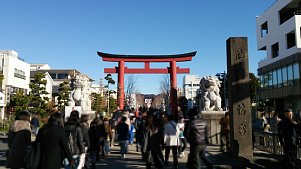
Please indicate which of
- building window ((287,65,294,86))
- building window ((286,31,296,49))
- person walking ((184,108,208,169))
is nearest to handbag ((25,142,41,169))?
person walking ((184,108,208,169))

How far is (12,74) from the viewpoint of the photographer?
37500 millimetres

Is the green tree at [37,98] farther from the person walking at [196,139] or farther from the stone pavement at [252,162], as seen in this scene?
the person walking at [196,139]

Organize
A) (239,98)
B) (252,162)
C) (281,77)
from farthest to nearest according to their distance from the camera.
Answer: (281,77)
(239,98)
(252,162)

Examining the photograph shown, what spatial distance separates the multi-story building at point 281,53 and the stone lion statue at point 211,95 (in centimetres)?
1723

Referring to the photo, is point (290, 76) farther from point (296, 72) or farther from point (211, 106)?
point (211, 106)

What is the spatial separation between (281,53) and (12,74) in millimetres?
33924

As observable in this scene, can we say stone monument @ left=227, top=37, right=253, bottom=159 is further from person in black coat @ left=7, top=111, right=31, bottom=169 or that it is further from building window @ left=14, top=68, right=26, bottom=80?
building window @ left=14, top=68, right=26, bottom=80

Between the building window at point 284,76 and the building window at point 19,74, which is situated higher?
the building window at point 19,74

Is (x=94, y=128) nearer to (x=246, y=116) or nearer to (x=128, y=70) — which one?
(x=246, y=116)

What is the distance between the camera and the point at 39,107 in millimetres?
30812

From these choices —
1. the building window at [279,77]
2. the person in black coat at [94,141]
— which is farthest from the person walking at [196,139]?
the building window at [279,77]

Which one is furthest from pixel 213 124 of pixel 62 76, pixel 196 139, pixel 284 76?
pixel 62 76

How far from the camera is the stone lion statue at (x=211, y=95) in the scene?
13992mm

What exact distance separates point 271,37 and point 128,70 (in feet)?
58.8
